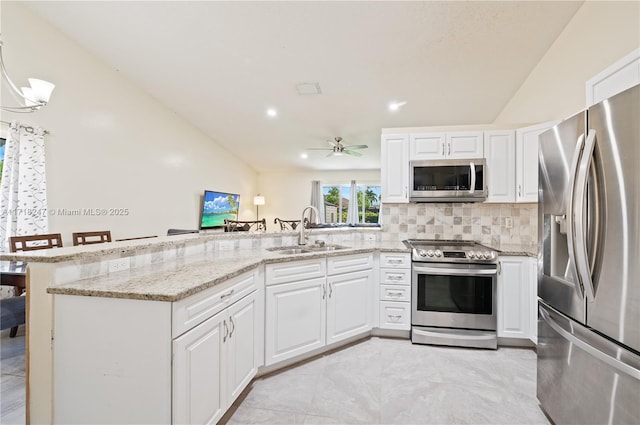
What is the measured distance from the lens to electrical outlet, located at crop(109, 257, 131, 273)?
4.89 ft

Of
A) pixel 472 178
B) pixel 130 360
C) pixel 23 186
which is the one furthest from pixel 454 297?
pixel 23 186

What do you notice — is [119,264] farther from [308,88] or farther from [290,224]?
[290,224]

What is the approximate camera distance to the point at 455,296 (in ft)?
8.52

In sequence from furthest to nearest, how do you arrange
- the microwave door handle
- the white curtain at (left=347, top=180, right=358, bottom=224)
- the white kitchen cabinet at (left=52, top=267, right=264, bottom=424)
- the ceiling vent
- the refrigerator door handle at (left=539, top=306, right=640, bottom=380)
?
the white curtain at (left=347, top=180, right=358, bottom=224)
the ceiling vent
the microwave door handle
the white kitchen cabinet at (left=52, top=267, right=264, bottom=424)
the refrigerator door handle at (left=539, top=306, right=640, bottom=380)

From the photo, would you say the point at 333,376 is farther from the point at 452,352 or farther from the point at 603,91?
the point at 603,91

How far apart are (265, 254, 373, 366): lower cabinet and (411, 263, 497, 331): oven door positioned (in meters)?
0.51

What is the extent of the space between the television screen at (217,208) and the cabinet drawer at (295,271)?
416 cm

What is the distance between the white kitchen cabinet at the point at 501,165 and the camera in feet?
9.57

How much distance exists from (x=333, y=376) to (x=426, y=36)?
3.24 m

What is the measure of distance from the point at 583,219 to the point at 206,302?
1.80 metres

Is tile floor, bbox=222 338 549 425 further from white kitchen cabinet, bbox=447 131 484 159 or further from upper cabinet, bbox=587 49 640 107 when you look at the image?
upper cabinet, bbox=587 49 640 107

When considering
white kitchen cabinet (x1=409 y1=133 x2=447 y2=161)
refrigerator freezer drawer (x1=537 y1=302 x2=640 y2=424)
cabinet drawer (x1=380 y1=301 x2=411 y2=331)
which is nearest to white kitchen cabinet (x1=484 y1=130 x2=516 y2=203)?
white kitchen cabinet (x1=409 y1=133 x2=447 y2=161)

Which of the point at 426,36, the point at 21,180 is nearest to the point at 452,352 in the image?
the point at 426,36

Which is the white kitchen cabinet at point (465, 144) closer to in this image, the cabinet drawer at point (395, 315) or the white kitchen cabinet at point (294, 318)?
the cabinet drawer at point (395, 315)
